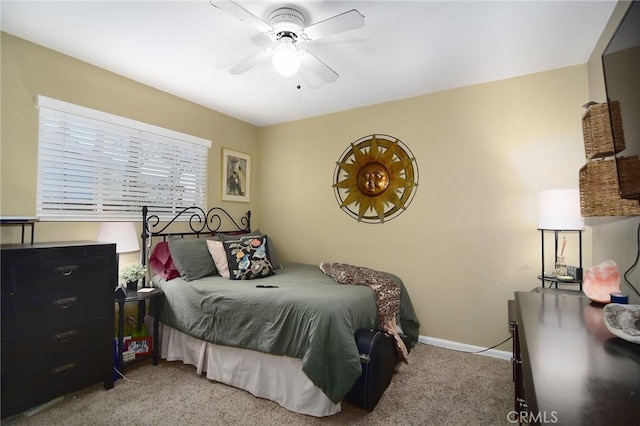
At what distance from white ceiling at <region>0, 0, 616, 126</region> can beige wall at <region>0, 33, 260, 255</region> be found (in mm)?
104

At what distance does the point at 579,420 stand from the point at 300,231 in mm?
3449

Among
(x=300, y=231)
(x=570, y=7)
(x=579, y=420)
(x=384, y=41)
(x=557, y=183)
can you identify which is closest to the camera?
(x=579, y=420)

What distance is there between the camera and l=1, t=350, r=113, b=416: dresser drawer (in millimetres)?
1771

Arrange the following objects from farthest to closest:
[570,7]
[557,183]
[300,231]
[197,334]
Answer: [300,231] → [557,183] → [197,334] → [570,7]

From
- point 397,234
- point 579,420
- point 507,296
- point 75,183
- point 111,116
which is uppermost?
point 111,116

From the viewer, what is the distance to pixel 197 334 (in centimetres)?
240

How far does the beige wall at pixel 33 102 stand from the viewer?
2.16 meters

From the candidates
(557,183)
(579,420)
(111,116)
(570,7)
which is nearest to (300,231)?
(111,116)

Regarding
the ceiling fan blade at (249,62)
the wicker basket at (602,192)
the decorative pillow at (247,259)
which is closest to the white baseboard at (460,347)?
the wicker basket at (602,192)

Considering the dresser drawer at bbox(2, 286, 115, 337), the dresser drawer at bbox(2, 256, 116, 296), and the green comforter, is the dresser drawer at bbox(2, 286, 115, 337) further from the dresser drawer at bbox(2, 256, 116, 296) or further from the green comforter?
the green comforter

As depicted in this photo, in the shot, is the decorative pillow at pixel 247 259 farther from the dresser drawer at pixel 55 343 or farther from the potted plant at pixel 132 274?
the dresser drawer at pixel 55 343

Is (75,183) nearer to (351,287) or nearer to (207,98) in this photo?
(207,98)

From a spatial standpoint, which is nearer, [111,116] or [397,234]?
[111,116]

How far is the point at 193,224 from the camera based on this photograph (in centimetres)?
343
